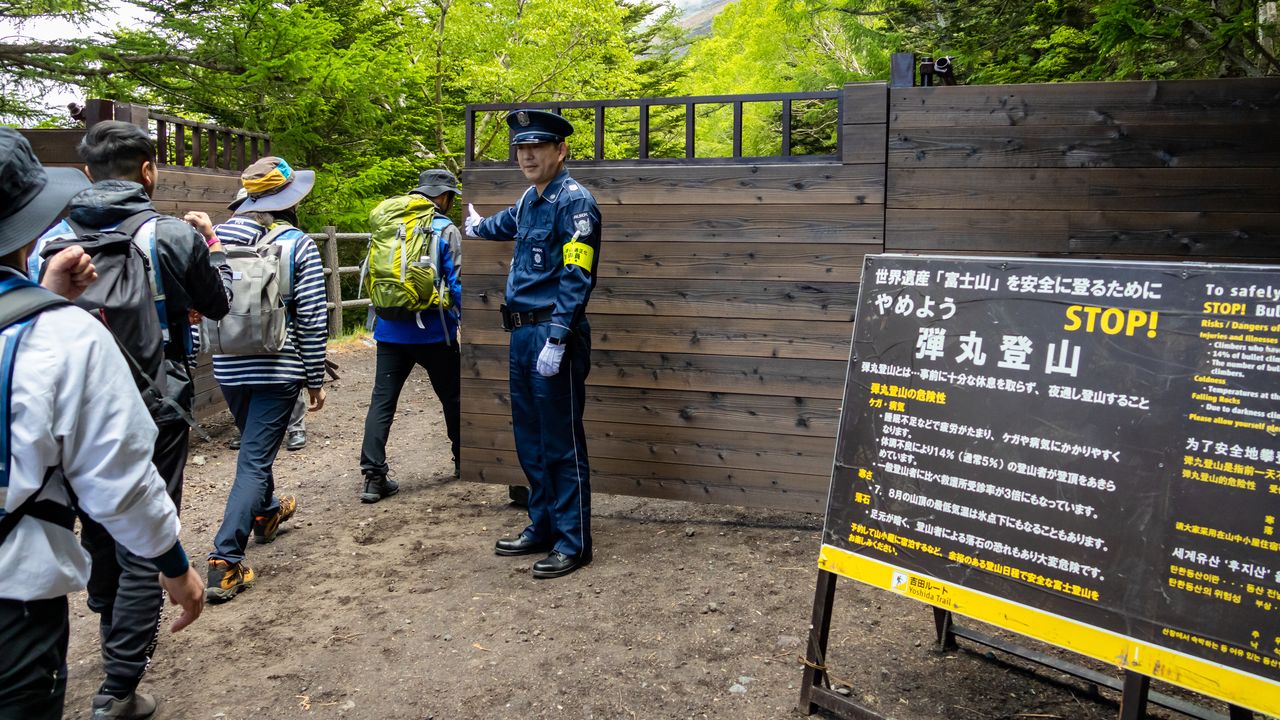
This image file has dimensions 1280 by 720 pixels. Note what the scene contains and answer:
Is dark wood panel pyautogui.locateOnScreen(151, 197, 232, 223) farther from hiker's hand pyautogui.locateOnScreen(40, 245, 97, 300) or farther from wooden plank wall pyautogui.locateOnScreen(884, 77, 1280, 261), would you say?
wooden plank wall pyautogui.locateOnScreen(884, 77, 1280, 261)

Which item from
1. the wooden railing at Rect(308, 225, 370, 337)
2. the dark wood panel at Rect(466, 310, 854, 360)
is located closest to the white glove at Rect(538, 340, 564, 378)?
the dark wood panel at Rect(466, 310, 854, 360)

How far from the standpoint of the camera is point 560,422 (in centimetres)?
471

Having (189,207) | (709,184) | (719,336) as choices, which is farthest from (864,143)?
(189,207)

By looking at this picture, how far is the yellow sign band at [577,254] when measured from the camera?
14.8 ft

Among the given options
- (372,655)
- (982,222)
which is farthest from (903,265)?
(372,655)

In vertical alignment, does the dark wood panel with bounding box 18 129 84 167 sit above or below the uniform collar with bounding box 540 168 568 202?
above

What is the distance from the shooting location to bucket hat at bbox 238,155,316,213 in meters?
4.91

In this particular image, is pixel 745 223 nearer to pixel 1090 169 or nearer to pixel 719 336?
pixel 719 336

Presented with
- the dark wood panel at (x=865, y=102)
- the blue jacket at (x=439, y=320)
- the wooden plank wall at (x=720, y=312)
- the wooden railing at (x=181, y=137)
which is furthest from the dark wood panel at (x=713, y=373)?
the wooden railing at (x=181, y=137)

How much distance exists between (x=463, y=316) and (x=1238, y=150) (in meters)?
4.17

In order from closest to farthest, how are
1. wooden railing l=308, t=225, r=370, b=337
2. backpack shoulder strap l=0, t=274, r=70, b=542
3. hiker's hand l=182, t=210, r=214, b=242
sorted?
backpack shoulder strap l=0, t=274, r=70, b=542
hiker's hand l=182, t=210, r=214, b=242
wooden railing l=308, t=225, r=370, b=337

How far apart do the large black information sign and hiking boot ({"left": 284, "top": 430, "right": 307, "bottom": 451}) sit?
5.73 m

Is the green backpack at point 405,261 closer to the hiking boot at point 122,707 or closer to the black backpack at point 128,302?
the black backpack at point 128,302

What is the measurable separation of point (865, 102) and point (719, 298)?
130 cm
